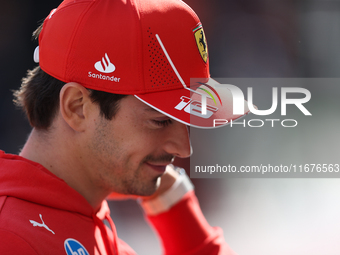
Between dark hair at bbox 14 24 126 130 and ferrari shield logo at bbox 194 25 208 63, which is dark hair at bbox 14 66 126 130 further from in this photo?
ferrari shield logo at bbox 194 25 208 63

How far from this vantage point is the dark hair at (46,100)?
0.93m

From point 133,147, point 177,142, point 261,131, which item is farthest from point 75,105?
point 261,131

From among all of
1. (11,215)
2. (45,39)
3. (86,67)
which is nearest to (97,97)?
(86,67)

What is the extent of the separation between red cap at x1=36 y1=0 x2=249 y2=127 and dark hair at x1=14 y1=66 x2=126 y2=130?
34 millimetres

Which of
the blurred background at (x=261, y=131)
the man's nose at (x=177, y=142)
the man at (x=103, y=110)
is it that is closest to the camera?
the man at (x=103, y=110)

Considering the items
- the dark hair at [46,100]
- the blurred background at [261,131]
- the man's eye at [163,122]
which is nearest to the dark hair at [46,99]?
the dark hair at [46,100]

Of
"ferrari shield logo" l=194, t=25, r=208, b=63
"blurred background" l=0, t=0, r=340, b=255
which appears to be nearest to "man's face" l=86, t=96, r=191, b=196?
"ferrari shield logo" l=194, t=25, r=208, b=63

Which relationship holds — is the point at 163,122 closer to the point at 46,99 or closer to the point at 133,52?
the point at 133,52

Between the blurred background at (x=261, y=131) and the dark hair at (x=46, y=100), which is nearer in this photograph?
the dark hair at (x=46, y=100)

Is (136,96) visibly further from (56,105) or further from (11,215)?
(11,215)

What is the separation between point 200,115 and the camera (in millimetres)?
922

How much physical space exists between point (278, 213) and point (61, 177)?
231 centimetres

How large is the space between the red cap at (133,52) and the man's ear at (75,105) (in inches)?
1.0

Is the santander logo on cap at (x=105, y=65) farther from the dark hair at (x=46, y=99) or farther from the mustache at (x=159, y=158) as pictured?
the mustache at (x=159, y=158)
